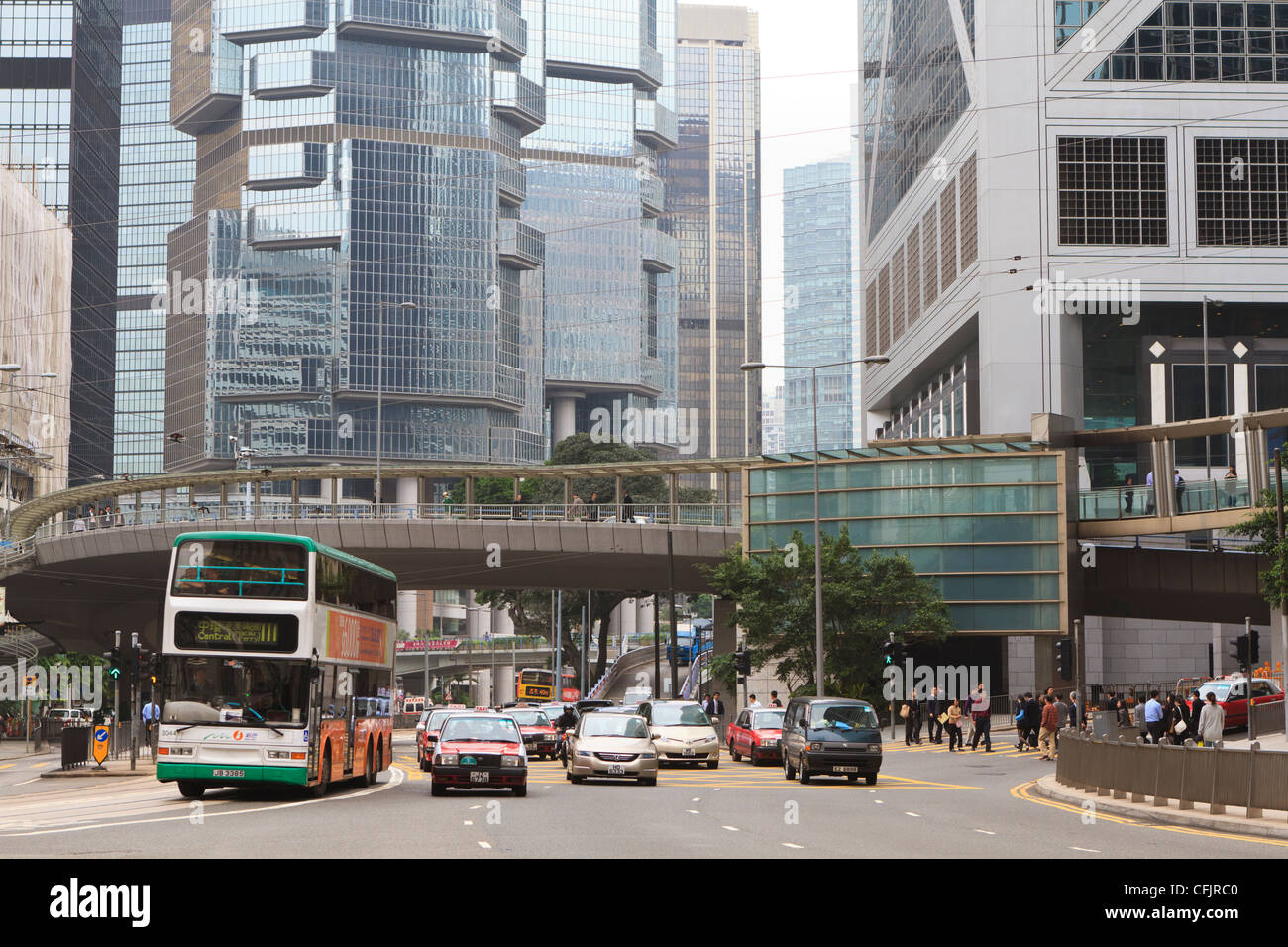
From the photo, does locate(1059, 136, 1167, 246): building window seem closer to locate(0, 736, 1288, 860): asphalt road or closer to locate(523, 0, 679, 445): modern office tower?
locate(0, 736, 1288, 860): asphalt road

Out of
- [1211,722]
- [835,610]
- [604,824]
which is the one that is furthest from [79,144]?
[604,824]

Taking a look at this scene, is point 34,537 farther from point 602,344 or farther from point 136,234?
point 136,234

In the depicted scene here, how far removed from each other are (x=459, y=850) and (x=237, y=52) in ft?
517

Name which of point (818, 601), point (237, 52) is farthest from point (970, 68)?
point (237, 52)

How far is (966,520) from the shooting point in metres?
60.9

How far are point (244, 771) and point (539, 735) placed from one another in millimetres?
20826

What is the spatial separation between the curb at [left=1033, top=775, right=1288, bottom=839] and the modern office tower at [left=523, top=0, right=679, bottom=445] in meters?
154

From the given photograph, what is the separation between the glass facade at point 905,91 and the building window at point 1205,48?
7.61m

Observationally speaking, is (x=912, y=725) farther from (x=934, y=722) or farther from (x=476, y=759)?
(x=476, y=759)

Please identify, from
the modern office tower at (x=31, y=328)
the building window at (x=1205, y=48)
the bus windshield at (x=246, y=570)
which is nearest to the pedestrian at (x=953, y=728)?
the bus windshield at (x=246, y=570)

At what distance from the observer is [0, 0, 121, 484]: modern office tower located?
168 m

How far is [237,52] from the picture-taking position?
161m

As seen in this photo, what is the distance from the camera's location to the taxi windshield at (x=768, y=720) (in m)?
40.8

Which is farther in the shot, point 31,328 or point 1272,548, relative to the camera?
point 31,328
